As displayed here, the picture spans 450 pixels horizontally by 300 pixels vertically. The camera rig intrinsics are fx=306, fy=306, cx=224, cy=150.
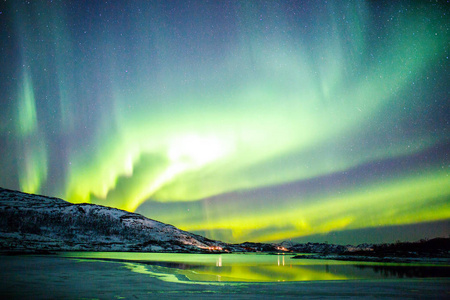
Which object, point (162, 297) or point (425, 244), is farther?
point (425, 244)

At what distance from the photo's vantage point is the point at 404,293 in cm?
2067

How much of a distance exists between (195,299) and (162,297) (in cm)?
188

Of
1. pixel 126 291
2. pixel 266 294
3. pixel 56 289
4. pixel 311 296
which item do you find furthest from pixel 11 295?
pixel 311 296

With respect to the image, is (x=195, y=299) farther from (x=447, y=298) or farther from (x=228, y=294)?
(x=447, y=298)

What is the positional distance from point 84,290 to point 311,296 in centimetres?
1370

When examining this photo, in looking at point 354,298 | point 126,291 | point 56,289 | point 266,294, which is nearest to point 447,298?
point 354,298

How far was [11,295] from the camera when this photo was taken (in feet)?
52.0

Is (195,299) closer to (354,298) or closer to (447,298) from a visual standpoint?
(354,298)

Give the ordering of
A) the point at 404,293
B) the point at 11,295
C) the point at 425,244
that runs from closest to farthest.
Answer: the point at 11,295
the point at 404,293
the point at 425,244

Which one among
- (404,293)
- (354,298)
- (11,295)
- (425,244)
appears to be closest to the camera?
(11,295)

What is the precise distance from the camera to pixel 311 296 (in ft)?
60.1

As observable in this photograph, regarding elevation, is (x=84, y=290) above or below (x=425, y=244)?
above

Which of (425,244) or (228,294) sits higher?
(228,294)

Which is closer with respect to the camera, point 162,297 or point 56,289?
point 162,297
